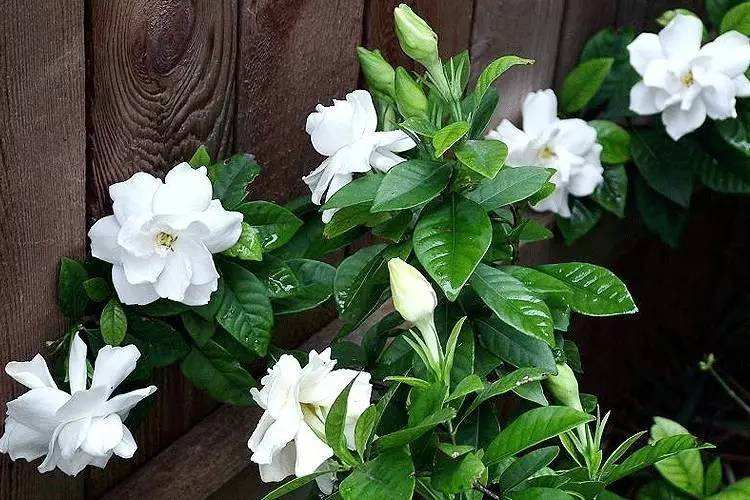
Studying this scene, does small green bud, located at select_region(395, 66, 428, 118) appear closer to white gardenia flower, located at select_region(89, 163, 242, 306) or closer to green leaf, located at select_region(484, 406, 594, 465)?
white gardenia flower, located at select_region(89, 163, 242, 306)

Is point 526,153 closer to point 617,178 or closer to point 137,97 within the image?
point 617,178

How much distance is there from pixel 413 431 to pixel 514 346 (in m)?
0.25

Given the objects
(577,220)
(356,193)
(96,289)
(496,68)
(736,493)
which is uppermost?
(496,68)

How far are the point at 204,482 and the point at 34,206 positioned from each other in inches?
20.2

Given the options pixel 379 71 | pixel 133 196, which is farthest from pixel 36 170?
pixel 379 71

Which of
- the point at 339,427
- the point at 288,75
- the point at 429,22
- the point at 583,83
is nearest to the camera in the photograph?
the point at 339,427

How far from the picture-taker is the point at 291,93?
1323 millimetres

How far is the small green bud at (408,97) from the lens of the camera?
3.80ft

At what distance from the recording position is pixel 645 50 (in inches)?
64.2

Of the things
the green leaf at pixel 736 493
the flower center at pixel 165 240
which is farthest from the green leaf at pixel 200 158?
the green leaf at pixel 736 493

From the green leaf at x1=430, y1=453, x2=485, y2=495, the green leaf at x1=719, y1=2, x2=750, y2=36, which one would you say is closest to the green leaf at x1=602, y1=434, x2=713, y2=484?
the green leaf at x1=430, y1=453, x2=485, y2=495

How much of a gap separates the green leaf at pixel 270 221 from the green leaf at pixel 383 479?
292 mm

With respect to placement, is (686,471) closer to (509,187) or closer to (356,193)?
(509,187)

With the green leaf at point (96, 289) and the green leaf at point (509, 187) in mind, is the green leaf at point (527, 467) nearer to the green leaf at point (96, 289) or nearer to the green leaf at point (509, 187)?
the green leaf at point (509, 187)
